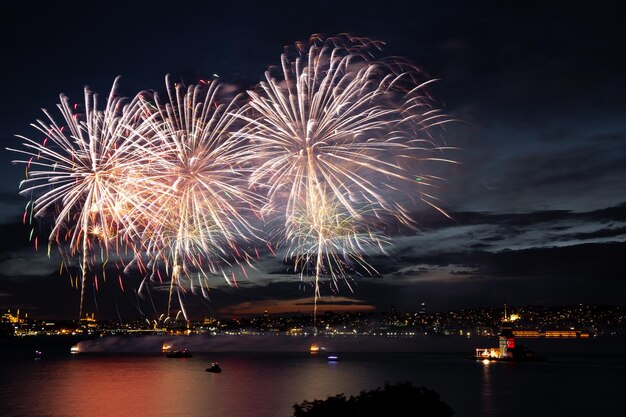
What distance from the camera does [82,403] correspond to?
75688 mm

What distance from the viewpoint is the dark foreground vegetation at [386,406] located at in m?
29.1

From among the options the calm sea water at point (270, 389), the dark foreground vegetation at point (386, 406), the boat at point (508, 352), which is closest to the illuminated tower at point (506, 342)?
the boat at point (508, 352)

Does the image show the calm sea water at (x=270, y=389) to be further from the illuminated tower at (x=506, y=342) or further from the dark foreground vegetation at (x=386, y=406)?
the dark foreground vegetation at (x=386, y=406)

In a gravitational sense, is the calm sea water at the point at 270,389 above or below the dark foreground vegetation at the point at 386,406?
below

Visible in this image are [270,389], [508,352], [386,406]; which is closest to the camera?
[386,406]

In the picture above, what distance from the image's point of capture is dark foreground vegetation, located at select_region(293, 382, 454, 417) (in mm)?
29109

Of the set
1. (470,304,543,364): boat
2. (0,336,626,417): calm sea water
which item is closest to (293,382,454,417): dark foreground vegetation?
(0,336,626,417): calm sea water

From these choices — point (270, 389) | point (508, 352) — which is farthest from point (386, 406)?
point (508, 352)

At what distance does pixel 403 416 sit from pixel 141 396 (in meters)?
59.6

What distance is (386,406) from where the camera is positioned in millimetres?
29750

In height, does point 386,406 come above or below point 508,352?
above

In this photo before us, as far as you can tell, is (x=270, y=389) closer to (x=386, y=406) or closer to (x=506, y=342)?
(x=386, y=406)

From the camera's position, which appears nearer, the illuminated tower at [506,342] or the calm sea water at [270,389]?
the calm sea water at [270,389]

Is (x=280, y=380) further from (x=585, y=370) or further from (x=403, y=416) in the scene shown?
(x=403, y=416)
